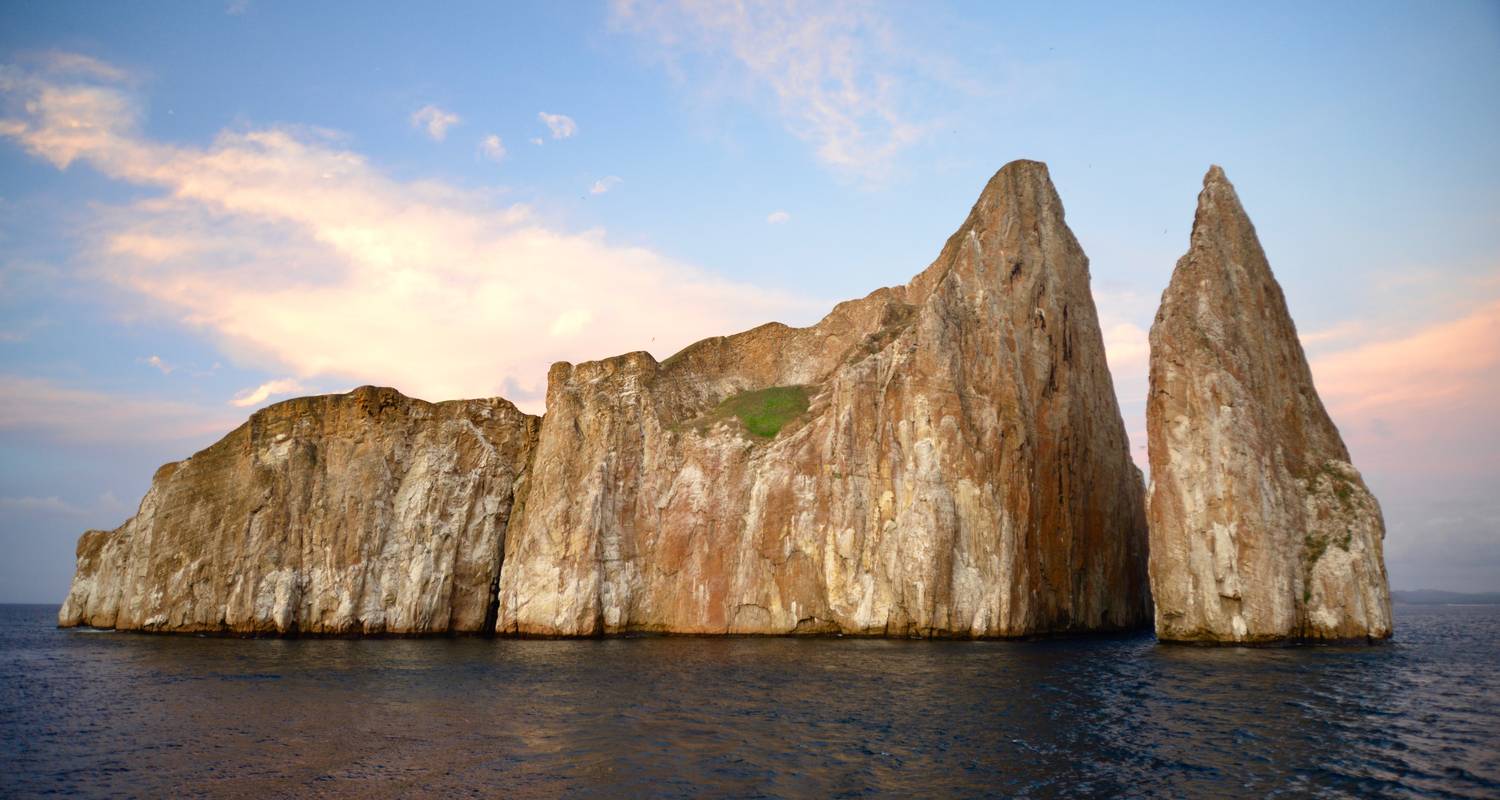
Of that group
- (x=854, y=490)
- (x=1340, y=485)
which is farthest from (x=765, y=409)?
(x=1340, y=485)

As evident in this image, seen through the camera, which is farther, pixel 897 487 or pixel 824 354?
pixel 824 354

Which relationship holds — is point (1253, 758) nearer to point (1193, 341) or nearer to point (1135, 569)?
point (1193, 341)

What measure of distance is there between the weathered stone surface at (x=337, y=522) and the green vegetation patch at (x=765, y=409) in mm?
16627

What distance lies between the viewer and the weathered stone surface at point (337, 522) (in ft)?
222

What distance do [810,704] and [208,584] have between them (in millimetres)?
58764

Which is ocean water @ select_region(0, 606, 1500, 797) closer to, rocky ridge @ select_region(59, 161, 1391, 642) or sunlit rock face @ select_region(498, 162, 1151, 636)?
rocky ridge @ select_region(59, 161, 1391, 642)

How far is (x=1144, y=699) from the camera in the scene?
2994 cm

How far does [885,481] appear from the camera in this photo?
5856 cm

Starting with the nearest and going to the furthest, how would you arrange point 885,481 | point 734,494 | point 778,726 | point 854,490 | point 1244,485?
point 778,726 → point 1244,485 → point 885,481 → point 854,490 → point 734,494

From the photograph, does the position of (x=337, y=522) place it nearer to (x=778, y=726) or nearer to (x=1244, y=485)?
(x=778, y=726)

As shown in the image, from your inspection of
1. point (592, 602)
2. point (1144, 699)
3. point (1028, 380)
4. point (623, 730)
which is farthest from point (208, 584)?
point (1144, 699)

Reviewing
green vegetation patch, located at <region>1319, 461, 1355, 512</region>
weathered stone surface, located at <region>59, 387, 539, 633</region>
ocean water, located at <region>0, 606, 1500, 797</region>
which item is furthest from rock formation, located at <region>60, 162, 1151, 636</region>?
green vegetation patch, located at <region>1319, 461, 1355, 512</region>

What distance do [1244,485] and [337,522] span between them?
6087 centimetres

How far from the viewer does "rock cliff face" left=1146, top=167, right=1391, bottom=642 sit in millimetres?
44594
